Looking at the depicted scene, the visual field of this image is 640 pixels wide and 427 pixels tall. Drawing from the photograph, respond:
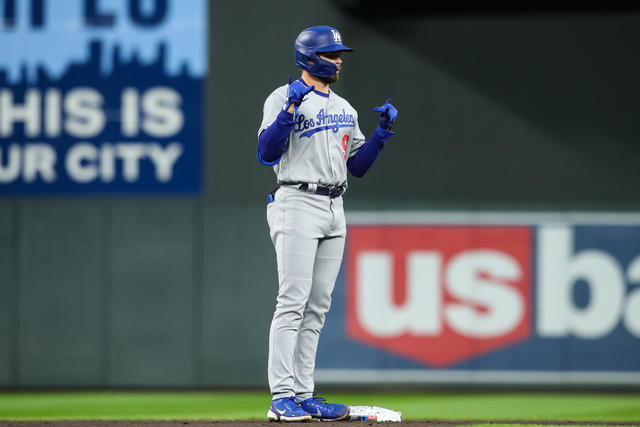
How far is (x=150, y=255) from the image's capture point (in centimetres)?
814

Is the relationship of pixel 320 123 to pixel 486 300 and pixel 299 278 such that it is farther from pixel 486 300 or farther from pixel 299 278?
pixel 486 300

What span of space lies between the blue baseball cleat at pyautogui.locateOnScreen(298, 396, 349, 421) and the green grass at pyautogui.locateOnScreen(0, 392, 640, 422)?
6.02 feet

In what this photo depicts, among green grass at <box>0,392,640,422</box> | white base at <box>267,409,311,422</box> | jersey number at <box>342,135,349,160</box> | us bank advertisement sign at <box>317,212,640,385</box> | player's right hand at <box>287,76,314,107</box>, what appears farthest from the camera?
us bank advertisement sign at <box>317,212,640,385</box>

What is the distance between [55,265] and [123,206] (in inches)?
29.9

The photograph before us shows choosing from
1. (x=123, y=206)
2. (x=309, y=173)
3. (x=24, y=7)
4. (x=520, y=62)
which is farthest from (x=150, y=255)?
(x=309, y=173)

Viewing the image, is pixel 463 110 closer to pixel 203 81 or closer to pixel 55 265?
pixel 203 81

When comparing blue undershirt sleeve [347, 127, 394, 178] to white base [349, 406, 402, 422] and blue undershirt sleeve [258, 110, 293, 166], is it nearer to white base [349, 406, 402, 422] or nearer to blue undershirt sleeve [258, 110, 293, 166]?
blue undershirt sleeve [258, 110, 293, 166]

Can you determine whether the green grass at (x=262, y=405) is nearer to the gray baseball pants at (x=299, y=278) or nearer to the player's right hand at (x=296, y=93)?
the gray baseball pants at (x=299, y=278)

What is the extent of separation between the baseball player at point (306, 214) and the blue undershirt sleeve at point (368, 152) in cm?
3

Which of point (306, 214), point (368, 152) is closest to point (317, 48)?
point (368, 152)

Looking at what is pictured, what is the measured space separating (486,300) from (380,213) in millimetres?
1137

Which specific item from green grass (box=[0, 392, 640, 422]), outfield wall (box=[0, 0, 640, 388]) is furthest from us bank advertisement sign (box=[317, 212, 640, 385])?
green grass (box=[0, 392, 640, 422])

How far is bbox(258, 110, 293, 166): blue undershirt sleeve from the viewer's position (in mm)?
3983

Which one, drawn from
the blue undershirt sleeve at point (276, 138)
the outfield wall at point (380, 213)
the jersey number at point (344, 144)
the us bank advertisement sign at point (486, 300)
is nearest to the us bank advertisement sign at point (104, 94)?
the outfield wall at point (380, 213)
